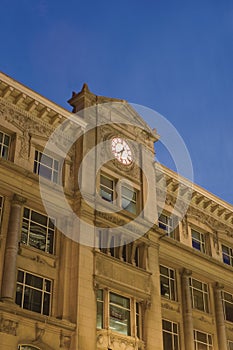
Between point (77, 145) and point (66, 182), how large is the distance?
2687mm

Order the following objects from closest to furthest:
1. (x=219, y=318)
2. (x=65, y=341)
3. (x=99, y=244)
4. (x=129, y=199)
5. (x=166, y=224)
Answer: (x=65, y=341) < (x=99, y=244) < (x=129, y=199) < (x=219, y=318) < (x=166, y=224)

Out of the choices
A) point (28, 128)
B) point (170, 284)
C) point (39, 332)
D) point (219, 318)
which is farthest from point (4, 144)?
point (219, 318)

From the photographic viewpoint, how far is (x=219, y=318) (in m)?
35.2

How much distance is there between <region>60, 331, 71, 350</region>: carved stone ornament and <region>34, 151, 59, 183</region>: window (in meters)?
8.46

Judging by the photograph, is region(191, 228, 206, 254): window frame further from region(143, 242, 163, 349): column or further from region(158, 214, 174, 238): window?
region(143, 242, 163, 349): column

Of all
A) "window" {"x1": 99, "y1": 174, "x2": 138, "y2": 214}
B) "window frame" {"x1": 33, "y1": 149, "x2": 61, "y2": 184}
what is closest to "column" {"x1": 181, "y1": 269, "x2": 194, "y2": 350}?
"window" {"x1": 99, "y1": 174, "x2": 138, "y2": 214}

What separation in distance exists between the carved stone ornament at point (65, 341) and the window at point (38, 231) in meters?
4.41

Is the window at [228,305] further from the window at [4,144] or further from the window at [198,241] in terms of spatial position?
the window at [4,144]


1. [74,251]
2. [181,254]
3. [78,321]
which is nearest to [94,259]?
[74,251]

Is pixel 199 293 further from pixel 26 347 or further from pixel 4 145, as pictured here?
pixel 4 145

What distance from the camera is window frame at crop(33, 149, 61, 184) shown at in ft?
98.4

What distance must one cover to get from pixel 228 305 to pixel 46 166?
15942 millimetres

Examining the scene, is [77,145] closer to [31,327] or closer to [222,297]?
[31,327]

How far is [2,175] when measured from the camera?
2745 centimetres
